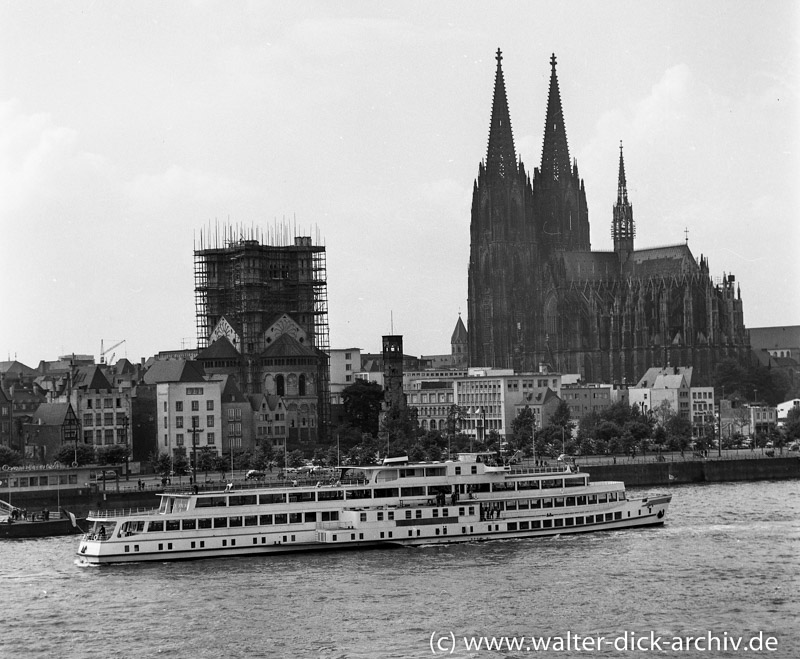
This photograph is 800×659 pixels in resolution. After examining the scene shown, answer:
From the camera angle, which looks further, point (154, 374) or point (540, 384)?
point (540, 384)

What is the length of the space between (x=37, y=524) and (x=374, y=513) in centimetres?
2244

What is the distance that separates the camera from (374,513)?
94.1m

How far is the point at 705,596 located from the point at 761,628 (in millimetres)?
7483

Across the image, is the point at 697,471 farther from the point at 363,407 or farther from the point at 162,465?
the point at 363,407

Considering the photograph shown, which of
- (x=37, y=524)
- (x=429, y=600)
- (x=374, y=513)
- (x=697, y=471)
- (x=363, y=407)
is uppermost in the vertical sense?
(x=363, y=407)

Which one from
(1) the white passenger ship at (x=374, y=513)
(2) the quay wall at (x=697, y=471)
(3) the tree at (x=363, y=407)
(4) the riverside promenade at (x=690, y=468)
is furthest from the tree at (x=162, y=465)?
(3) the tree at (x=363, y=407)

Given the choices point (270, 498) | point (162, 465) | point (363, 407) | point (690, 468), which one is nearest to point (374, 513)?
point (270, 498)

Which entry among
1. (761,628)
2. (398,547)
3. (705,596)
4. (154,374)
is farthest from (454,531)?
A: (154,374)

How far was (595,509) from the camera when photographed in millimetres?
99438

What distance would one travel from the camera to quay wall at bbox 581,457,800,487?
140 m

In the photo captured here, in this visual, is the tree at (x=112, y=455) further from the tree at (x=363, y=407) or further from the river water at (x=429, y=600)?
the tree at (x=363, y=407)

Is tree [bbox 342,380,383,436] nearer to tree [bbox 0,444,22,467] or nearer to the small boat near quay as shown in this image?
tree [bbox 0,444,22,467]

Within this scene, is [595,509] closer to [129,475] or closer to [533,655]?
[533,655]

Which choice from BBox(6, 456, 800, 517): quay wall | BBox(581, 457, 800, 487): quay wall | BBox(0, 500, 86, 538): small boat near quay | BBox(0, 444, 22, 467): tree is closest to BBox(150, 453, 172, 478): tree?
BBox(6, 456, 800, 517): quay wall
